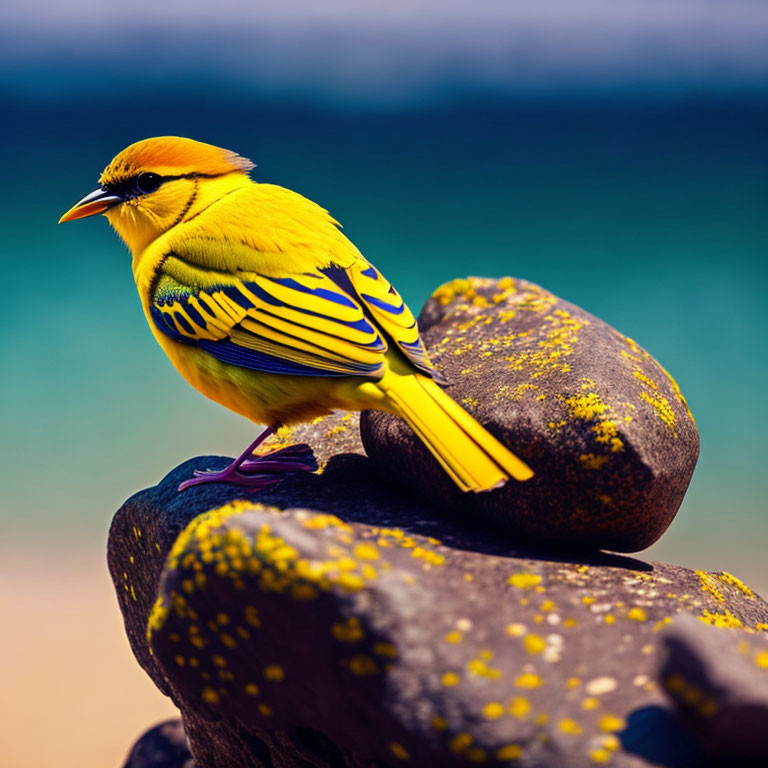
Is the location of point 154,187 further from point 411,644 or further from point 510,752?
point 510,752

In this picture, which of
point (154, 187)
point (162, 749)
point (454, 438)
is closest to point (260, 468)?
point (454, 438)

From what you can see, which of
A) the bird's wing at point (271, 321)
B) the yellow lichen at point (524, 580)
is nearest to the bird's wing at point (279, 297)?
the bird's wing at point (271, 321)

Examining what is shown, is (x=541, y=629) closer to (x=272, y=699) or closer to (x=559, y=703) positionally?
(x=559, y=703)

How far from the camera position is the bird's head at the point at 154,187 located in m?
3.51

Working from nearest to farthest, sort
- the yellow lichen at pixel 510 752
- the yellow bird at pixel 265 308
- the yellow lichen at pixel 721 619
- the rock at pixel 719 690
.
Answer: the rock at pixel 719 690, the yellow lichen at pixel 510 752, the yellow lichen at pixel 721 619, the yellow bird at pixel 265 308

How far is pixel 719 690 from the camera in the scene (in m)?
2.17

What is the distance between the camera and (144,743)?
511cm

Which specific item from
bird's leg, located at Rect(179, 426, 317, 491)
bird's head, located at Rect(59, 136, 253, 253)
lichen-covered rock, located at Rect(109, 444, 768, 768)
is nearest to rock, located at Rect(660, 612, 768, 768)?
lichen-covered rock, located at Rect(109, 444, 768, 768)

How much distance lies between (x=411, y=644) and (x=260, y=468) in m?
1.48

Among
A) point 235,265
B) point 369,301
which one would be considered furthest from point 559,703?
point 235,265

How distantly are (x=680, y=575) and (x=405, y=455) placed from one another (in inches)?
50.3

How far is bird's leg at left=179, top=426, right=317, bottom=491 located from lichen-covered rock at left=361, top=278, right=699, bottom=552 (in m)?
0.36

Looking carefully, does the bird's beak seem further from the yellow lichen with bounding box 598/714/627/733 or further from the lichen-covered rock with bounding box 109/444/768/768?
the yellow lichen with bounding box 598/714/627/733

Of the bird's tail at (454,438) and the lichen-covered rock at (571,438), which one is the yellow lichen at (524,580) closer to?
the bird's tail at (454,438)
